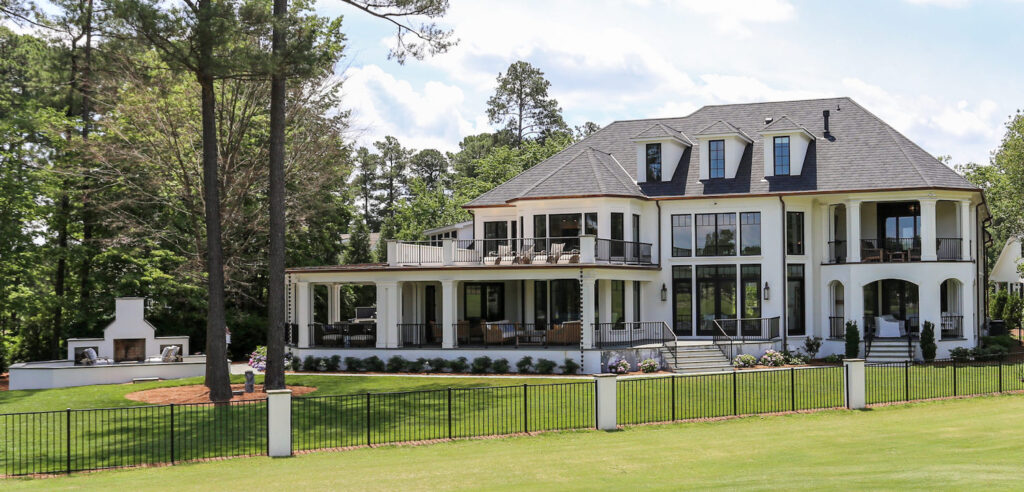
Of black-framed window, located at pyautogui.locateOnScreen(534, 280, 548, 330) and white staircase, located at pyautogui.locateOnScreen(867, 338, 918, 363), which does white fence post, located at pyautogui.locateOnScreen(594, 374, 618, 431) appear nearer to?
black-framed window, located at pyautogui.locateOnScreen(534, 280, 548, 330)

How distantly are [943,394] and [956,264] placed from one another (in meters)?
10.1

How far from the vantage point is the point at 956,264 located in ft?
101

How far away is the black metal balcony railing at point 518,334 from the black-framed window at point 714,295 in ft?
18.6

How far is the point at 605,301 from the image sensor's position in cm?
Answer: 3105

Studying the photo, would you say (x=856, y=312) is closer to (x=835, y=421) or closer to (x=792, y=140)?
(x=792, y=140)

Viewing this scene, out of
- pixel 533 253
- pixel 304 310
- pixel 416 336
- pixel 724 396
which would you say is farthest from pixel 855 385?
pixel 304 310

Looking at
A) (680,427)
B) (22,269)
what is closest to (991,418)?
(680,427)

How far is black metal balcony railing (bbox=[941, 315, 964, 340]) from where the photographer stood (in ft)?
104

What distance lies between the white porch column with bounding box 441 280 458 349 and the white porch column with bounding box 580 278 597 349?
4.53 meters

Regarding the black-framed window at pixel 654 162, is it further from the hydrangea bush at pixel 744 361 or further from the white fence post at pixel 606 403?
the white fence post at pixel 606 403

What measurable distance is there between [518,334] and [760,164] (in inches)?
452

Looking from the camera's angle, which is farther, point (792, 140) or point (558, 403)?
point (792, 140)

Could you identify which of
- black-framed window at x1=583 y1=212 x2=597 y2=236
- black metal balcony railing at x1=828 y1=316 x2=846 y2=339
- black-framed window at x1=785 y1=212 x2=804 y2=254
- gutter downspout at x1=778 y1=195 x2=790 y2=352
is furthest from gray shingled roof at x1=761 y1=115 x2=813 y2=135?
black-framed window at x1=583 y1=212 x2=597 y2=236

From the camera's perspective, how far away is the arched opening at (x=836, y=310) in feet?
105
